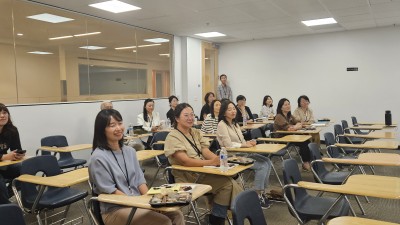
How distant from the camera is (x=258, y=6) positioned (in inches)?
240

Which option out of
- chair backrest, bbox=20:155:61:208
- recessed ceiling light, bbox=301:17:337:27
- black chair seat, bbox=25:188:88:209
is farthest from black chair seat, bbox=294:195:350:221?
recessed ceiling light, bbox=301:17:337:27

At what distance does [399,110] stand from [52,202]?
8.49 meters

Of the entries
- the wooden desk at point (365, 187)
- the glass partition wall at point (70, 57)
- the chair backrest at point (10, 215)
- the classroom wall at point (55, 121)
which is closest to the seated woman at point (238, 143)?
the wooden desk at point (365, 187)

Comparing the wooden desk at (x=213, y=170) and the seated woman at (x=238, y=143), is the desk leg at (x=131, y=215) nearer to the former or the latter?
the wooden desk at (x=213, y=170)

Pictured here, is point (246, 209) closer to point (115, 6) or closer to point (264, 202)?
point (264, 202)

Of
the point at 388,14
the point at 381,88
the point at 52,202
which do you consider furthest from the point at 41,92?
the point at 381,88

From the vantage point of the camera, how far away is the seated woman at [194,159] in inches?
125

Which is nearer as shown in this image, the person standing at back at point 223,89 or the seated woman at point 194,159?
the seated woman at point 194,159

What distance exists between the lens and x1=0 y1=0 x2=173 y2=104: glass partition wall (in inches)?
209

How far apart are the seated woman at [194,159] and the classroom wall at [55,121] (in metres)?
3.22

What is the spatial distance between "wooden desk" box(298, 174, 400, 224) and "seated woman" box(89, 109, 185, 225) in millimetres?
1127

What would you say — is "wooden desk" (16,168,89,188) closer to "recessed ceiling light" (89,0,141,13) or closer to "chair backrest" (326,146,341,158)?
"chair backrest" (326,146,341,158)

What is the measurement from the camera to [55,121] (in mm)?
5891

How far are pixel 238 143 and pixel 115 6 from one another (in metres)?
3.42
